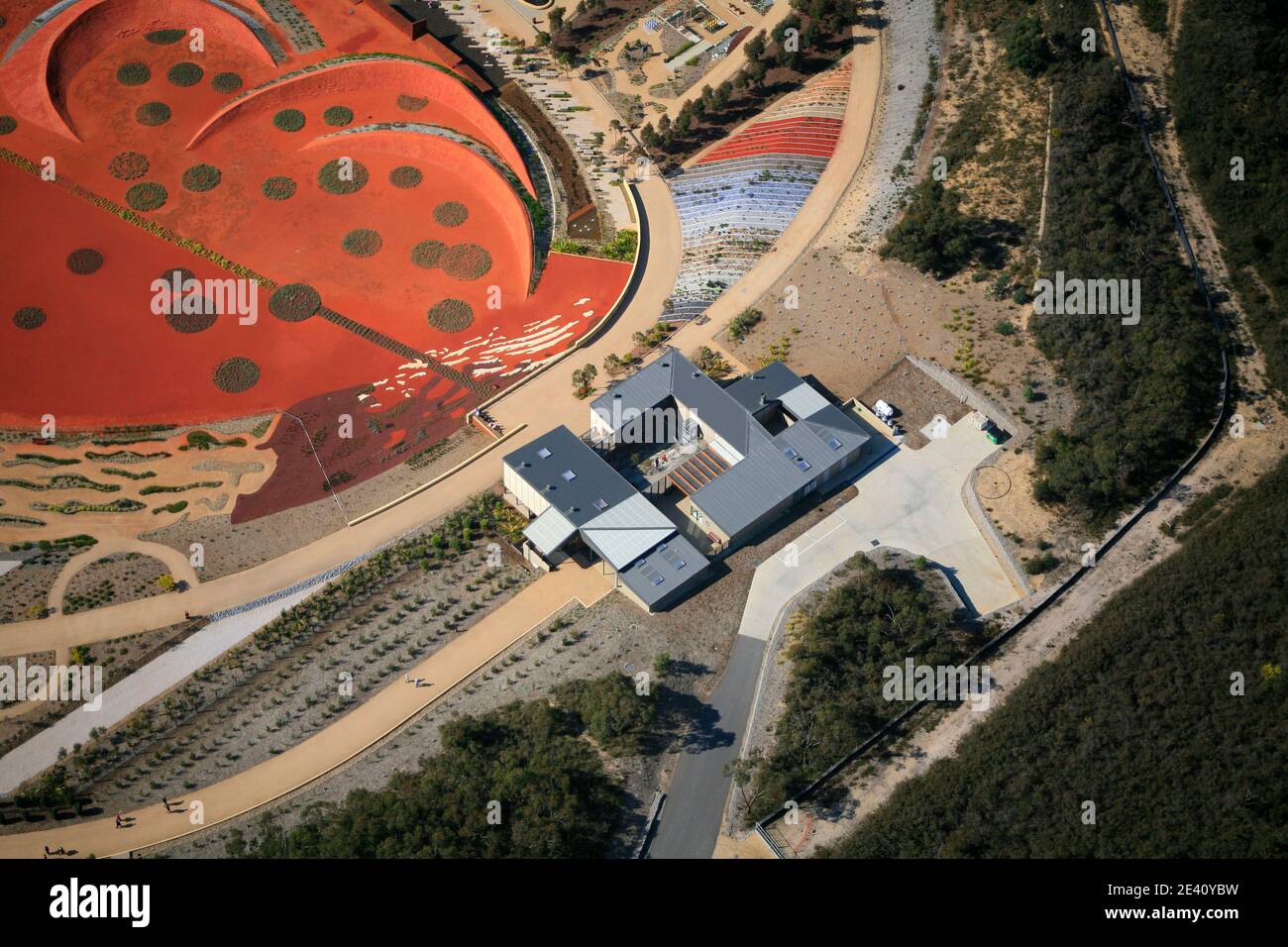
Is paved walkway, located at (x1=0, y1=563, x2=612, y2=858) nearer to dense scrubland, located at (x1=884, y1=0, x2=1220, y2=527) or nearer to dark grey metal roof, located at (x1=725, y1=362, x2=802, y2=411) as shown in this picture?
dark grey metal roof, located at (x1=725, y1=362, x2=802, y2=411)

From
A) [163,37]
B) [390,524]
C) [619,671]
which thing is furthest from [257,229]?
[619,671]

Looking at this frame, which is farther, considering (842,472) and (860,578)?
(842,472)

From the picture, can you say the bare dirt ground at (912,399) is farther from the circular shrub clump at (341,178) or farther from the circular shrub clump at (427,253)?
the circular shrub clump at (341,178)

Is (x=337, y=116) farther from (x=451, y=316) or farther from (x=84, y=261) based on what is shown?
(x=451, y=316)

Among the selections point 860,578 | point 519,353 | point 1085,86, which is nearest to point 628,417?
point 519,353

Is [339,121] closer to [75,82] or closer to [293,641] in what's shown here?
[75,82]

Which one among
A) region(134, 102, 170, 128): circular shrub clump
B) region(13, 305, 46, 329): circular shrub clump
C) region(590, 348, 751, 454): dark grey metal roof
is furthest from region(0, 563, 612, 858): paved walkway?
region(134, 102, 170, 128): circular shrub clump
